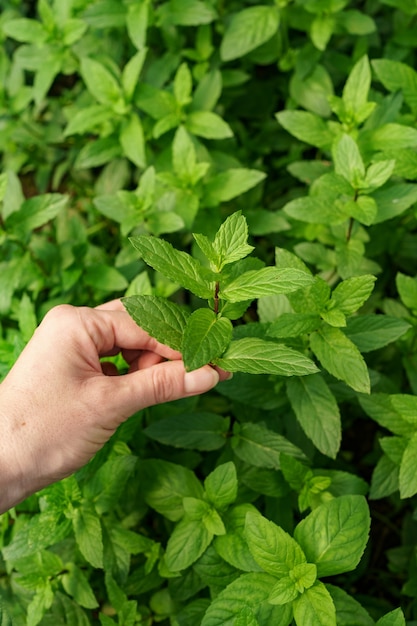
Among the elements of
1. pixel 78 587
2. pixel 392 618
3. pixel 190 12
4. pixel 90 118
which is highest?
pixel 190 12

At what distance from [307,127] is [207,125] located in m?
0.48

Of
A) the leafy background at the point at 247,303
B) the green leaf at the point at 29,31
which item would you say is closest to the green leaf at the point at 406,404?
the leafy background at the point at 247,303

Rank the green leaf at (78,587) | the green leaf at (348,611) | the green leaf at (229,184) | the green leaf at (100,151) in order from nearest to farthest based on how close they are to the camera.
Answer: the green leaf at (348,611) < the green leaf at (78,587) < the green leaf at (229,184) < the green leaf at (100,151)

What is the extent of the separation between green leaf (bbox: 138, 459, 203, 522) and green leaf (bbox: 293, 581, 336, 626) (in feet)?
1.71

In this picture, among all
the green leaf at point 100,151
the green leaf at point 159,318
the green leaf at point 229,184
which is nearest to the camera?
the green leaf at point 159,318

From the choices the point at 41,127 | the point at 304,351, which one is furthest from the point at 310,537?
the point at 41,127

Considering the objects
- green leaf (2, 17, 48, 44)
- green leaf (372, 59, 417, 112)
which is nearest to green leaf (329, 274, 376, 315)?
green leaf (372, 59, 417, 112)

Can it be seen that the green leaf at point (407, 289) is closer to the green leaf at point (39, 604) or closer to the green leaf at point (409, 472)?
the green leaf at point (409, 472)

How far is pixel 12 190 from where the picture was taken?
2.63 meters

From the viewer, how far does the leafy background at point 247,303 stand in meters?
1.94

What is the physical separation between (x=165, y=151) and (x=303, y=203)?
0.92m

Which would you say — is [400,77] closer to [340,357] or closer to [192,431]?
[340,357]

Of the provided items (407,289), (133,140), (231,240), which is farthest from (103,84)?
(407,289)

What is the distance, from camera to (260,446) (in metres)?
2.19
